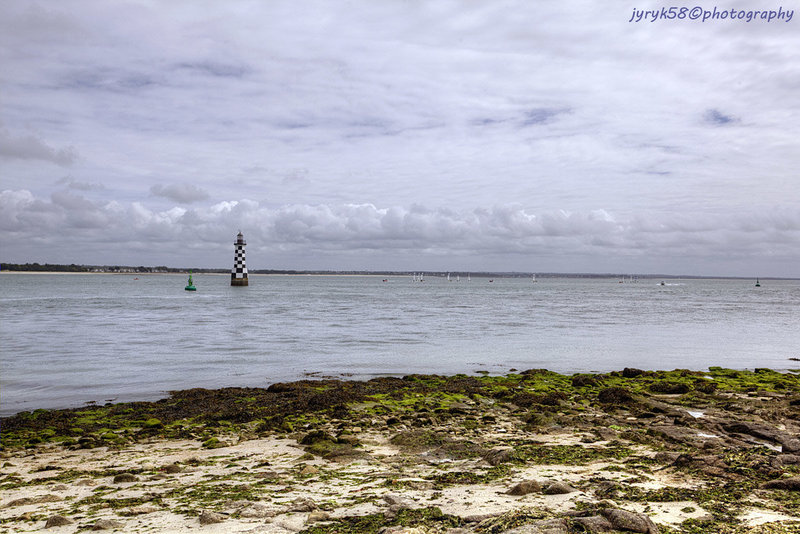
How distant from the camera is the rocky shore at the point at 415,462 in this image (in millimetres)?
4988

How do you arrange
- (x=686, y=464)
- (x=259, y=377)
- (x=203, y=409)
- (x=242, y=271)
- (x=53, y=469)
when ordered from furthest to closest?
(x=242, y=271), (x=259, y=377), (x=203, y=409), (x=53, y=469), (x=686, y=464)

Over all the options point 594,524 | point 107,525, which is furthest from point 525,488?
point 107,525

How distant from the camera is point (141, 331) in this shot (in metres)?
26.2

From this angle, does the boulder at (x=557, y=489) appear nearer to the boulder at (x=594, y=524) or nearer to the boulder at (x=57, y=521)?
the boulder at (x=594, y=524)

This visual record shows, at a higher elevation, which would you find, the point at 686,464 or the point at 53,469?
the point at 686,464

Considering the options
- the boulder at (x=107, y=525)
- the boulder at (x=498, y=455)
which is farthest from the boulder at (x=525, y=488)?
the boulder at (x=107, y=525)

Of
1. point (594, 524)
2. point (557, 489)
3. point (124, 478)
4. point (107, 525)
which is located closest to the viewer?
point (594, 524)

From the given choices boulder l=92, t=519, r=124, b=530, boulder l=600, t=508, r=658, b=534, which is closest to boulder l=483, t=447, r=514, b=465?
boulder l=600, t=508, r=658, b=534

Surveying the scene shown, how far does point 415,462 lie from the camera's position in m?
7.10

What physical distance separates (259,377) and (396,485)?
10298 mm

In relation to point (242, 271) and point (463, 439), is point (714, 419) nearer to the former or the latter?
point (463, 439)

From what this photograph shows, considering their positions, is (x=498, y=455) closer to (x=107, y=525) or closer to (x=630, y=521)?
(x=630, y=521)

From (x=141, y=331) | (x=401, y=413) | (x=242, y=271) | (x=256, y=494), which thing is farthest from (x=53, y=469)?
(x=242, y=271)

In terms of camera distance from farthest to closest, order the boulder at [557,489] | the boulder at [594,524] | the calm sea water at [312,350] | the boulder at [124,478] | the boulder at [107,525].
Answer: the calm sea water at [312,350] < the boulder at [124,478] < the boulder at [557,489] < the boulder at [107,525] < the boulder at [594,524]
